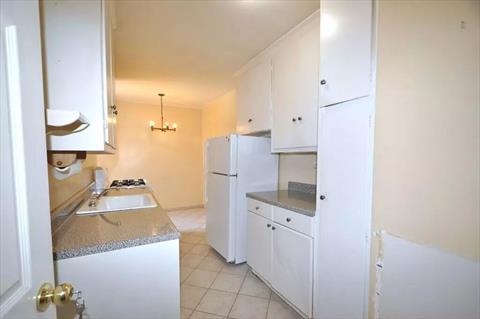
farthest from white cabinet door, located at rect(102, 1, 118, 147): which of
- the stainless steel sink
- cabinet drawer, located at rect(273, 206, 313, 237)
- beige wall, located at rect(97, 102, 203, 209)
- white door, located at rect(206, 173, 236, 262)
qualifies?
beige wall, located at rect(97, 102, 203, 209)

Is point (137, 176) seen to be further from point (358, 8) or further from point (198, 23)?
point (358, 8)

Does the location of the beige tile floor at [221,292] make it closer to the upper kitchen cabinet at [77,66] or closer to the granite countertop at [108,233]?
the granite countertop at [108,233]

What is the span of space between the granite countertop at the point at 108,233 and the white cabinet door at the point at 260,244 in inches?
42.4

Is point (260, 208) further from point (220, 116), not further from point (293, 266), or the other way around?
point (220, 116)

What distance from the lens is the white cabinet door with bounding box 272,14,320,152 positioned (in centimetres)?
179

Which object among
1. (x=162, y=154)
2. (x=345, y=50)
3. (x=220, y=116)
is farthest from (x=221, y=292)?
(x=162, y=154)

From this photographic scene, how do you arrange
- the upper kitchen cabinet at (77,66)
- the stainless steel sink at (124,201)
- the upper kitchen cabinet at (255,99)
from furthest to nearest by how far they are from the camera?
the upper kitchen cabinet at (255,99) → the stainless steel sink at (124,201) → the upper kitchen cabinet at (77,66)

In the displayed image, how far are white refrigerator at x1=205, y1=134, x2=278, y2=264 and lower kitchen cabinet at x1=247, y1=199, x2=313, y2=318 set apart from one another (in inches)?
8.1

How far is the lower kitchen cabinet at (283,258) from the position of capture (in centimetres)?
164

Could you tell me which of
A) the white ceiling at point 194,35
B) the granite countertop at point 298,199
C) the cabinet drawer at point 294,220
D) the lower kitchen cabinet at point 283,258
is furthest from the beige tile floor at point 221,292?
the white ceiling at point 194,35

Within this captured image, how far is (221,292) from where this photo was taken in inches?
81.8

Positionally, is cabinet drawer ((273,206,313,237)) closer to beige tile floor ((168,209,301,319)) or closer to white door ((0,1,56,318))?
beige tile floor ((168,209,301,319))

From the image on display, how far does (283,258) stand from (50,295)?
5.40 ft

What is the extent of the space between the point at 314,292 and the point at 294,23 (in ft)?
7.06
